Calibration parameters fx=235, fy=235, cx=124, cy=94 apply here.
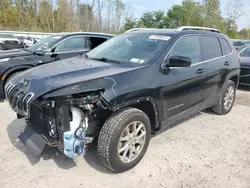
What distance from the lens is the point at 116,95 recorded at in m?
2.72

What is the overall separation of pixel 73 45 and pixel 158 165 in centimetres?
459

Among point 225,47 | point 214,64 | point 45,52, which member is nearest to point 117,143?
point 214,64

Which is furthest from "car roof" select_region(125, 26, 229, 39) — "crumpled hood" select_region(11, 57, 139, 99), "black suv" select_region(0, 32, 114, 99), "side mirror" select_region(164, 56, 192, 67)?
"black suv" select_region(0, 32, 114, 99)

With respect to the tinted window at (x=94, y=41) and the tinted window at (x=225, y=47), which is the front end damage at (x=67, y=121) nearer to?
the tinted window at (x=225, y=47)

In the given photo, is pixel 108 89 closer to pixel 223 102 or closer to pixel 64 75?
pixel 64 75

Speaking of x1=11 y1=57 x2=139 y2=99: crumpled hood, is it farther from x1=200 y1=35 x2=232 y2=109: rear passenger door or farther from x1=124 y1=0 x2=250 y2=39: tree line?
x1=124 y1=0 x2=250 y2=39: tree line

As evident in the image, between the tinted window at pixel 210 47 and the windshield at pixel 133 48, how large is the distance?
987 mm

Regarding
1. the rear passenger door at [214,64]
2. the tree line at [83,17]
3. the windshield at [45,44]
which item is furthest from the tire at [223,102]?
the tree line at [83,17]

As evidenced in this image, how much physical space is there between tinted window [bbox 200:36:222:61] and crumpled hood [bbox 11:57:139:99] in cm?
175

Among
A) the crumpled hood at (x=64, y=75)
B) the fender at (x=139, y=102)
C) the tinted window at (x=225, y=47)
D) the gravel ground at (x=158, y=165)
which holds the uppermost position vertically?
the tinted window at (x=225, y=47)

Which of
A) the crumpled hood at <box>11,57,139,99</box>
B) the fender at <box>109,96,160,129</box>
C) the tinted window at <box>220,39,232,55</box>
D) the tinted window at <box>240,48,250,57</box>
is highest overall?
the tinted window at <box>220,39,232,55</box>

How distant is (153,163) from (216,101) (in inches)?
90.8

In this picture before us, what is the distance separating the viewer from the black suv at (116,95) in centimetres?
262

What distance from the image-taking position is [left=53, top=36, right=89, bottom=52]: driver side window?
6340 millimetres
